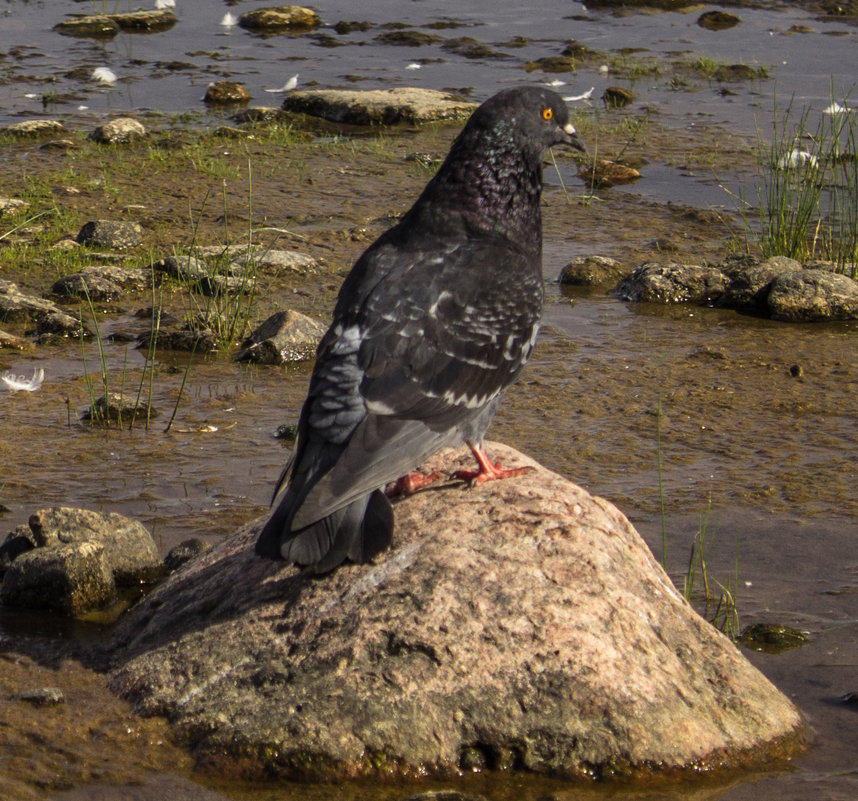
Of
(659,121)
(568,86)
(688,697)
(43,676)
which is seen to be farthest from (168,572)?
(568,86)

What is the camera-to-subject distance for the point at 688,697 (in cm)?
391

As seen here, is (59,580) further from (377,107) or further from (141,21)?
(141,21)

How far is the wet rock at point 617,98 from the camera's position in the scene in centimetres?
1423

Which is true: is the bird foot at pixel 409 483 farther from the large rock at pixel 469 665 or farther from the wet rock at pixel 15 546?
the wet rock at pixel 15 546

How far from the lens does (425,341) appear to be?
4.45m

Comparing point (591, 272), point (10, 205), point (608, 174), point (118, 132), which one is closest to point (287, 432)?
point (591, 272)

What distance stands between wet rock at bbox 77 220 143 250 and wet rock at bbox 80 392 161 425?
2.81m

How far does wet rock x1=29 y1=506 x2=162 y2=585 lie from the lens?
504 centimetres

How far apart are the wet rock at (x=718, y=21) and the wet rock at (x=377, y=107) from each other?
581 cm

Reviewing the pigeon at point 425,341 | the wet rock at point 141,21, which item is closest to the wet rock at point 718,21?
the wet rock at point 141,21

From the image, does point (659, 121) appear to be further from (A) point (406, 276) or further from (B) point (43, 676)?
(B) point (43, 676)

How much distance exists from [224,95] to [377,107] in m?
1.69

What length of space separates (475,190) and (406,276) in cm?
54

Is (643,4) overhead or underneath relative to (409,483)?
overhead
